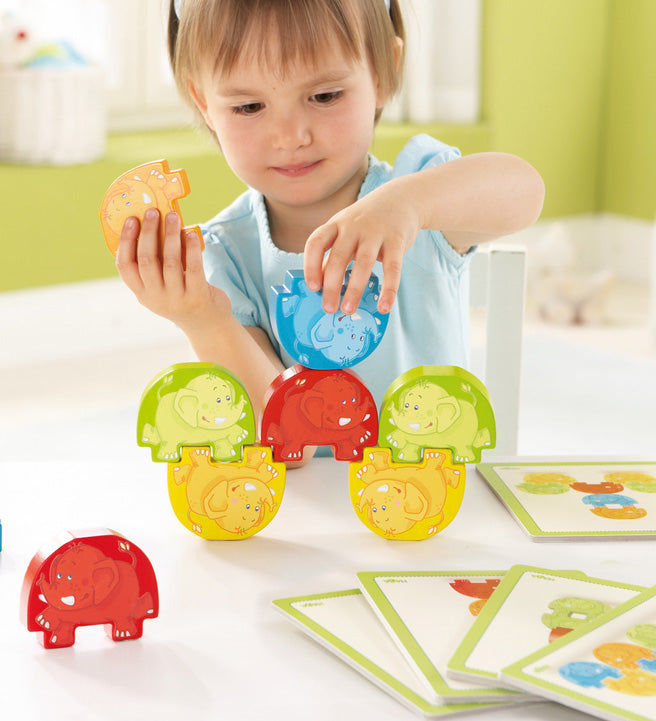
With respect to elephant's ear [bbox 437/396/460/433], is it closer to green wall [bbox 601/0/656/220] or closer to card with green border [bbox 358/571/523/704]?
card with green border [bbox 358/571/523/704]

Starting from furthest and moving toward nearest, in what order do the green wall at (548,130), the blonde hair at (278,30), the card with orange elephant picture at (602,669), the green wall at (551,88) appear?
the green wall at (551,88)
the green wall at (548,130)
the blonde hair at (278,30)
the card with orange elephant picture at (602,669)

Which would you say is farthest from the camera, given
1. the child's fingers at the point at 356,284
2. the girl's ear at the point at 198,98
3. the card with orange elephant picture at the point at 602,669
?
the girl's ear at the point at 198,98

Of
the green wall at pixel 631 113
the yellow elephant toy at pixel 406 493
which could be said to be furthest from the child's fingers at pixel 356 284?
the green wall at pixel 631 113

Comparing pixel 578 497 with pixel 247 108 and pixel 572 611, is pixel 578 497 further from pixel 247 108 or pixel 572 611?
pixel 247 108

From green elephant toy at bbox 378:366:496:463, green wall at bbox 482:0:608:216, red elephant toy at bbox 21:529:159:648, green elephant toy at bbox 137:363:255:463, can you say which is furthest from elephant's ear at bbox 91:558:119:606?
green wall at bbox 482:0:608:216

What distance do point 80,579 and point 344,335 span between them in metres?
0.23

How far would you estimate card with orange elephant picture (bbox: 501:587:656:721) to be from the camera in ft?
1.72

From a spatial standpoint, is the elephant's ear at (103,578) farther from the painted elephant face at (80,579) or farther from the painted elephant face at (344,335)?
the painted elephant face at (344,335)

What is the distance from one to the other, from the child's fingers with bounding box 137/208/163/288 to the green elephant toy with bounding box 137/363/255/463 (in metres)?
0.10

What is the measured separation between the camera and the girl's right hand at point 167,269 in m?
0.78

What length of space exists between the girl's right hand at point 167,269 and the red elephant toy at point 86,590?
238mm

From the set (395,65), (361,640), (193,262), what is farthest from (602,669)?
(395,65)

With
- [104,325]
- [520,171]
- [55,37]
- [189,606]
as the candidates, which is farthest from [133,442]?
[189,606]

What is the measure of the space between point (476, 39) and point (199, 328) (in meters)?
2.65
